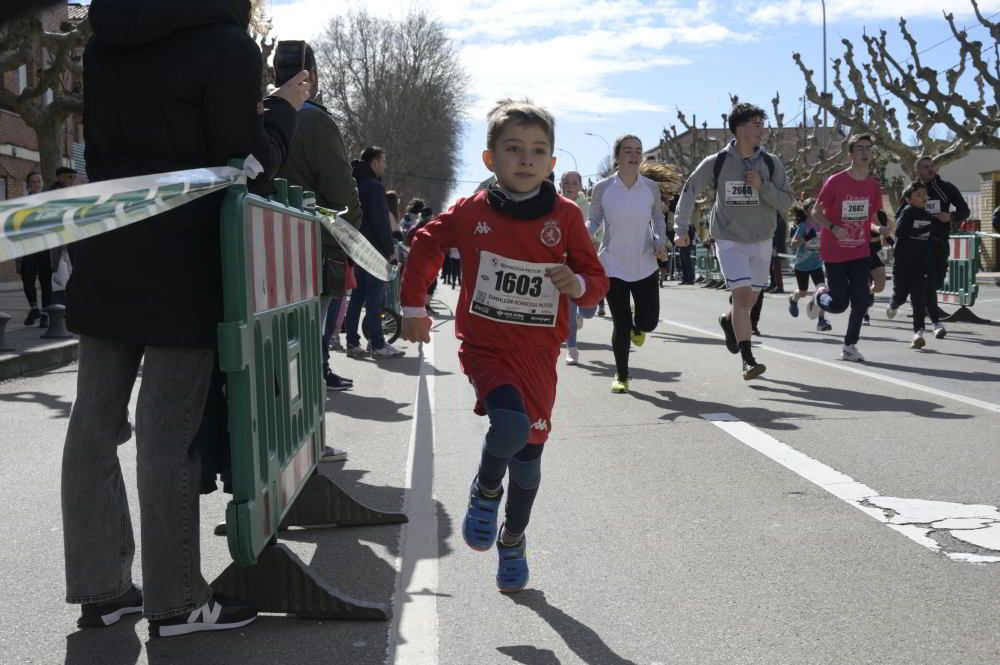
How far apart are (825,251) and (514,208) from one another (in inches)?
320

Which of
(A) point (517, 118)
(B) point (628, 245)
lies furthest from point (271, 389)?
(B) point (628, 245)

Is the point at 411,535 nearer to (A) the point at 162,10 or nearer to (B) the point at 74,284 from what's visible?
(B) the point at 74,284

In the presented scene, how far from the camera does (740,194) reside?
10.4 metres

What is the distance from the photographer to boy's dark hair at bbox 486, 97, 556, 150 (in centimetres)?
440

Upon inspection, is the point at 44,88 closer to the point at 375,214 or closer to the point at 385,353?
the point at 385,353

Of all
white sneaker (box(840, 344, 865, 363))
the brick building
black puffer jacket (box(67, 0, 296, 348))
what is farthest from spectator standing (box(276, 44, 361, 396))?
the brick building

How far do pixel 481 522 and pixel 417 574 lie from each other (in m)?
0.35

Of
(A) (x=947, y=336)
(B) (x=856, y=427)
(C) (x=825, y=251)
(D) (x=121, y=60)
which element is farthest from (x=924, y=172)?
(D) (x=121, y=60)

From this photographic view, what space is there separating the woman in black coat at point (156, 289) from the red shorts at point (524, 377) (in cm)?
104

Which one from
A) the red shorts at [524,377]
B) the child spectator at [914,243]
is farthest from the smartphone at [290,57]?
the child spectator at [914,243]

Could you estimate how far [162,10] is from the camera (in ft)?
11.4

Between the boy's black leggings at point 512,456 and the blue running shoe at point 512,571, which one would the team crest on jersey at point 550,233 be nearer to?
the boy's black leggings at point 512,456

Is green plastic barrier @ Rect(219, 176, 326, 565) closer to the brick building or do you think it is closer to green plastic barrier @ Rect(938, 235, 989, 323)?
green plastic barrier @ Rect(938, 235, 989, 323)

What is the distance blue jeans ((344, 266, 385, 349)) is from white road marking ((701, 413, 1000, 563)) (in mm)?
7267
